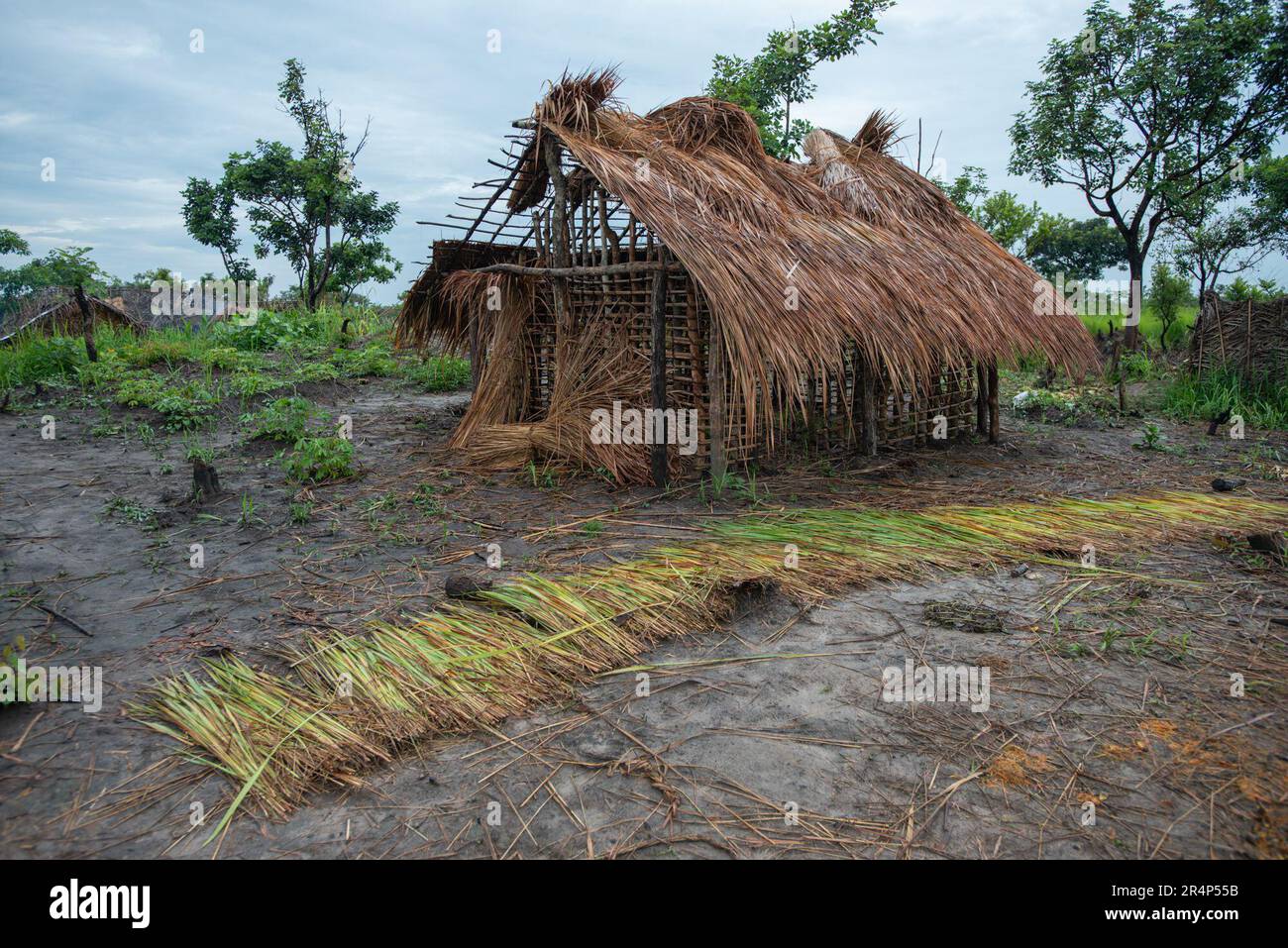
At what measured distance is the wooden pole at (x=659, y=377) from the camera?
6.61 metres

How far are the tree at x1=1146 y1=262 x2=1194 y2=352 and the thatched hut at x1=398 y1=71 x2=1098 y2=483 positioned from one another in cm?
1025

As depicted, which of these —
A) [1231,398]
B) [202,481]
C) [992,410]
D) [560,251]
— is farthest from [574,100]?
[1231,398]

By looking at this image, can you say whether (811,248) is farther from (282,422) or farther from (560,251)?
(282,422)

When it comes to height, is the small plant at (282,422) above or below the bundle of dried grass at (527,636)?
above

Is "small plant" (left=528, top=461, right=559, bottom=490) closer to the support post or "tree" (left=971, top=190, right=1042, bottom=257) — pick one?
the support post

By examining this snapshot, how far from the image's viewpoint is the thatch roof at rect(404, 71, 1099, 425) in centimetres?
623

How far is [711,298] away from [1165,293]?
1612cm

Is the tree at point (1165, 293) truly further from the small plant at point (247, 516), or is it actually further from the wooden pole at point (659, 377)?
the small plant at point (247, 516)

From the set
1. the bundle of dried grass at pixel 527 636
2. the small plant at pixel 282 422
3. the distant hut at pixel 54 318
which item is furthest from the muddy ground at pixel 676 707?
the distant hut at pixel 54 318

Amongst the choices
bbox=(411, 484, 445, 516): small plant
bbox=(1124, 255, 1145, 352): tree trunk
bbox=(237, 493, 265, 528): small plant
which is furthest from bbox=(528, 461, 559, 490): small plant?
bbox=(1124, 255, 1145, 352): tree trunk

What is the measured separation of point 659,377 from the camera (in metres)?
6.72

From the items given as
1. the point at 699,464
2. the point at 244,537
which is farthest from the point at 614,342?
the point at 244,537

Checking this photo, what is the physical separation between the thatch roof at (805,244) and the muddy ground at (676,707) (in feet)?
5.12
